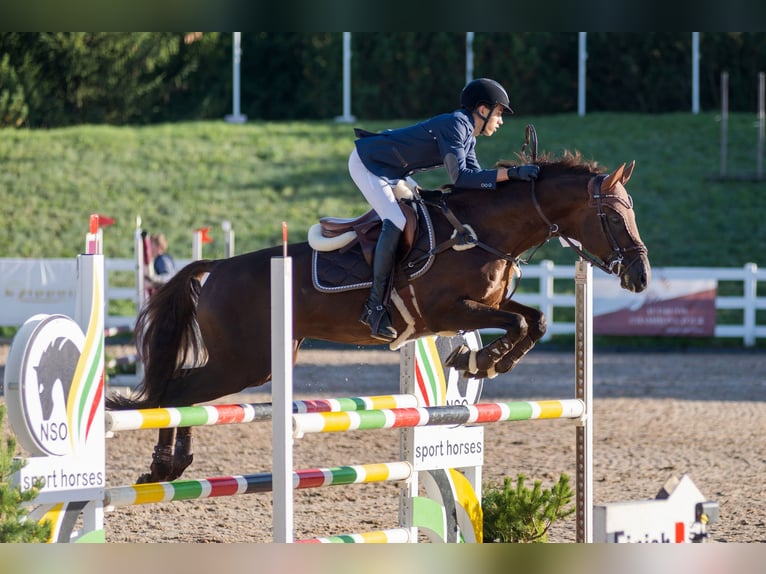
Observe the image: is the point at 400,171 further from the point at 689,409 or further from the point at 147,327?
the point at 689,409

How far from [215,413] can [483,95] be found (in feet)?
6.50

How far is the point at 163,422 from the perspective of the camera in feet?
12.6

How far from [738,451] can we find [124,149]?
19854mm

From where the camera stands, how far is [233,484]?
402cm

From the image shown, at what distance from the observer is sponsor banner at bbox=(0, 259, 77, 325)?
52.0ft

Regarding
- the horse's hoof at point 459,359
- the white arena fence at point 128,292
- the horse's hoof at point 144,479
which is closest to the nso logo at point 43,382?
the horse's hoof at point 144,479

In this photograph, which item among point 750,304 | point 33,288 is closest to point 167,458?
point 33,288

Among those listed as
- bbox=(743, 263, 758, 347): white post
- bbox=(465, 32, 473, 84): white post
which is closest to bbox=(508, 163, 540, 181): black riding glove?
bbox=(743, 263, 758, 347): white post

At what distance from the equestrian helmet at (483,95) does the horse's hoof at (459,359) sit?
1121 millimetres

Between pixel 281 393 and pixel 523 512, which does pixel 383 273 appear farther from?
pixel 281 393

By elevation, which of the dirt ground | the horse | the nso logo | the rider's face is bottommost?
the dirt ground

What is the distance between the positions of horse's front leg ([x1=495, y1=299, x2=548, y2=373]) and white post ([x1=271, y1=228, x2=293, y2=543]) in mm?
1428

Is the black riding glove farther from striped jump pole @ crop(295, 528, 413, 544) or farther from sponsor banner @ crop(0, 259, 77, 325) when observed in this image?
sponsor banner @ crop(0, 259, 77, 325)

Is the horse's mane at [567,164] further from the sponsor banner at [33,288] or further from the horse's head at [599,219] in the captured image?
the sponsor banner at [33,288]
